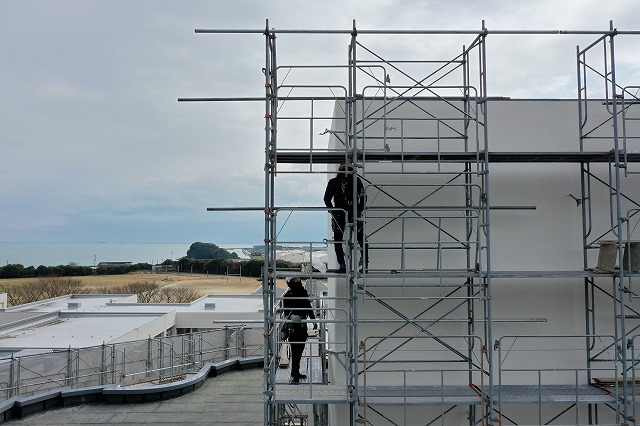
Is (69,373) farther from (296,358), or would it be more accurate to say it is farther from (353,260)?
(353,260)

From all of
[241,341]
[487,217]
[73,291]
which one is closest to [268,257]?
[487,217]

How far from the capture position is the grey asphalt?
33.7 feet

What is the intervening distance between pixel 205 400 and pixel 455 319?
6.74 meters

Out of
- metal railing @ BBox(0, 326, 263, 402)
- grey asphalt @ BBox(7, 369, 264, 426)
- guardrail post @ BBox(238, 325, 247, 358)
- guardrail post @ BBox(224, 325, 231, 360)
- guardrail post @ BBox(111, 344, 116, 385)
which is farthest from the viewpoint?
guardrail post @ BBox(238, 325, 247, 358)

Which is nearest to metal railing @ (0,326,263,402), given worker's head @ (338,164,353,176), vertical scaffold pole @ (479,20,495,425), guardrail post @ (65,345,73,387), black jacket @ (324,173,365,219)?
guardrail post @ (65,345,73,387)

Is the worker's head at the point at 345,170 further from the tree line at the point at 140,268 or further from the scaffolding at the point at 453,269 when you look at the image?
the tree line at the point at 140,268

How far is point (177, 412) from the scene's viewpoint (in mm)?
10875

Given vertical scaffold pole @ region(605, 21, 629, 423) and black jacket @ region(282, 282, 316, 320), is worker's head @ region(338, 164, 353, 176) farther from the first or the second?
vertical scaffold pole @ region(605, 21, 629, 423)

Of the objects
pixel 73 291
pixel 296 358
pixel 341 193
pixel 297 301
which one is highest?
pixel 341 193

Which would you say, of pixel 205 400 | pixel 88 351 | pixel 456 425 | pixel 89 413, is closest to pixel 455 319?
pixel 456 425

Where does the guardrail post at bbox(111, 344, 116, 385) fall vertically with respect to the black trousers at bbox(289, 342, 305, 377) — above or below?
below

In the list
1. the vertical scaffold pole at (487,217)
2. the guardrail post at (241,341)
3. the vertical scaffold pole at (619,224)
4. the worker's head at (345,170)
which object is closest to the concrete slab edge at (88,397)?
the worker's head at (345,170)

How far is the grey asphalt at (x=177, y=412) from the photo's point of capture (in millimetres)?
10266

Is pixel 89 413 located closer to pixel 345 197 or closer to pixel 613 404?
pixel 345 197
